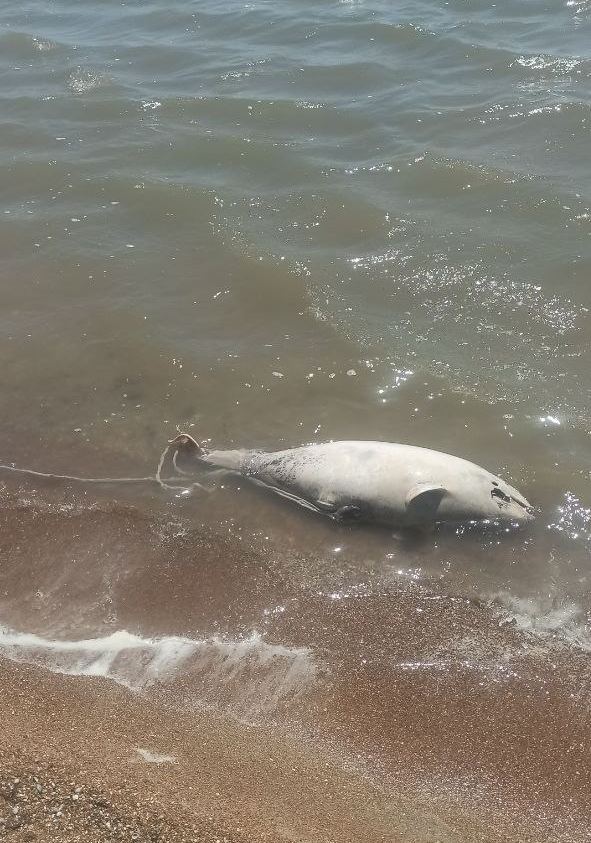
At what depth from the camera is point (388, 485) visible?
7277 mm

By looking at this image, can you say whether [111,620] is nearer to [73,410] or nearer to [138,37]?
[73,410]

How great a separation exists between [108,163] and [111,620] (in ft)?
33.2

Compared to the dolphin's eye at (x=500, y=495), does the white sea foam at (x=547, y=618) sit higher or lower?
lower

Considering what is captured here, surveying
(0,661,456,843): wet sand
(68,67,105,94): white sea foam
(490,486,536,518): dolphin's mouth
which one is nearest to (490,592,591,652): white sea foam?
(490,486,536,518): dolphin's mouth

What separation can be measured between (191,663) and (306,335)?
197 inches

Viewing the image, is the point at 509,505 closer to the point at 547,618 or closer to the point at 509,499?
the point at 509,499

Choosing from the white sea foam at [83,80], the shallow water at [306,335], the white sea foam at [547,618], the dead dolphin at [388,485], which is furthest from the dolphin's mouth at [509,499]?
the white sea foam at [83,80]

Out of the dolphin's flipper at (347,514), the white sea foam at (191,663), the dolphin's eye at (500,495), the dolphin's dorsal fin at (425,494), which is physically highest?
the dolphin's dorsal fin at (425,494)

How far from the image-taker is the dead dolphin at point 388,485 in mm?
7145

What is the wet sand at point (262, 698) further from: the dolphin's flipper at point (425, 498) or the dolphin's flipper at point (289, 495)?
the dolphin's flipper at point (425, 498)

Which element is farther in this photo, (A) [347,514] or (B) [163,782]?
(A) [347,514]

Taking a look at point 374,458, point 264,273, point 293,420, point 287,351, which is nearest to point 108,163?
point 264,273

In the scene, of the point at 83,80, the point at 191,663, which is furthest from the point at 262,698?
the point at 83,80

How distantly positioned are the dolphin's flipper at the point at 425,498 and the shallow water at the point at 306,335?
0.28 metres
